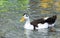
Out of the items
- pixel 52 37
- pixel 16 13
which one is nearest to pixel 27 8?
pixel 16 13

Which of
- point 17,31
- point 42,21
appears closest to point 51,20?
point 42,21

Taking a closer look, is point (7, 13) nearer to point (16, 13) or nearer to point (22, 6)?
point (16, 13)

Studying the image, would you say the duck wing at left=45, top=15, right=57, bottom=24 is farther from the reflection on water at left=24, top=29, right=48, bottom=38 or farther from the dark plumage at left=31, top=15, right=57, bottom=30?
the reflection on water at left=24, top=29, right=48, bottom=38

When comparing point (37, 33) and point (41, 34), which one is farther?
point (37, 33)

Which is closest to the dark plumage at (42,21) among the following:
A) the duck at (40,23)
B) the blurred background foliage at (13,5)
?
the duck at (40,23)

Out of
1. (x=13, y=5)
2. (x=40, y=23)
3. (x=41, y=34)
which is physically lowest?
(x=41, y=34)

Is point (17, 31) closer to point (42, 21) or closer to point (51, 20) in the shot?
point (42, 21)

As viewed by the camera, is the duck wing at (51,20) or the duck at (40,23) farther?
the duck wing at (51,20)

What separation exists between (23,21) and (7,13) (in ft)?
6.04

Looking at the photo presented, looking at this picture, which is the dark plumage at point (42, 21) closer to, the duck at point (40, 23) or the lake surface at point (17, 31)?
the duck at point (40, 23)

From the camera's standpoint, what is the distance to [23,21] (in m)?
12.3

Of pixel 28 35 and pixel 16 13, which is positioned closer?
pixel 28 35

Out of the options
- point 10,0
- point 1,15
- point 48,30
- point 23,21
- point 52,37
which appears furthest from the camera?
point 10,0

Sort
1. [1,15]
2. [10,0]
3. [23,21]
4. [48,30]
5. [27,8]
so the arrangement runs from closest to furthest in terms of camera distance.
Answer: [48,30] → [23,21] → [1,15] → [27,8] → [10,0]
